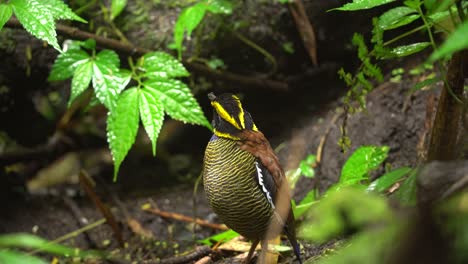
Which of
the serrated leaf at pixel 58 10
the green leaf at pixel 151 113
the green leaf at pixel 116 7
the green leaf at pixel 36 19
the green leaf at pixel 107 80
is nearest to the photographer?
the green leaf at pixel 36 19

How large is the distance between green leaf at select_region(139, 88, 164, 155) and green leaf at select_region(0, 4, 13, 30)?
2.87 feet

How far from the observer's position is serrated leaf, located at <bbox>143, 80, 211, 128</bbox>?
3.49 meters

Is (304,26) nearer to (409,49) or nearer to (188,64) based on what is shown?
(188,64)

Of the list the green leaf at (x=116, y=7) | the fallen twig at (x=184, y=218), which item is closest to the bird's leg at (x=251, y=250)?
the fallen twig at (x=184, y=218)

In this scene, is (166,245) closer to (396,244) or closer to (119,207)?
(119,207)

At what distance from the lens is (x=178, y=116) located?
348cm

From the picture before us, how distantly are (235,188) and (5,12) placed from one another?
57.2 inches

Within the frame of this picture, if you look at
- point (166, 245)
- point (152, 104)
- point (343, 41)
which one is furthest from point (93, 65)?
point (343, 41)

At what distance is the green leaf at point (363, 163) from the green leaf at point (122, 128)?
4.07ft

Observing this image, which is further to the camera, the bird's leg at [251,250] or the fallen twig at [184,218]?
the fallen twig at [184,218]

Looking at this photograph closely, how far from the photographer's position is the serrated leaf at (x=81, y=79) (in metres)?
3.46

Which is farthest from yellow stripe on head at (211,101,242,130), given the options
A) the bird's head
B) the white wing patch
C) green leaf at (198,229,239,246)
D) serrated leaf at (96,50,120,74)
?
green leaf at (198,229,239,246)

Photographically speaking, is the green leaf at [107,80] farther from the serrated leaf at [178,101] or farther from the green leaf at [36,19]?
the green leaf at [36,19]

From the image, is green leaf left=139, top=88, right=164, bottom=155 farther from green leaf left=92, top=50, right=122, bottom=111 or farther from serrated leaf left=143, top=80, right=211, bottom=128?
green leaf left=92, top=50, right=122, bottom=111
